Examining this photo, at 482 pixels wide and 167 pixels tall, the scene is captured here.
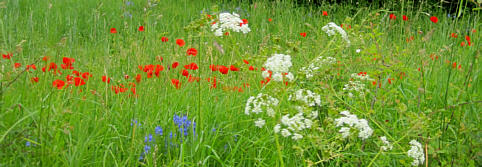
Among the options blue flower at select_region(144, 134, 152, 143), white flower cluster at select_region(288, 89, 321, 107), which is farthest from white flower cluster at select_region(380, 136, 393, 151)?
blue flower at select_region(144, 134, 152, 143)

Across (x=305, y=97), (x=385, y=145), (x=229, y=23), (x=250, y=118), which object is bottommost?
(x=250, y=118)

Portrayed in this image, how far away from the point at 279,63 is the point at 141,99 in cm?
96

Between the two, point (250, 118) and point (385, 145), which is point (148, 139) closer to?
point (250, 118)

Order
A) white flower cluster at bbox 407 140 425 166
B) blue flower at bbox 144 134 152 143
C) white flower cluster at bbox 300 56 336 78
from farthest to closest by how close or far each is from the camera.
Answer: blue flower at bbox 144 134 152 143
white flower cluster at bbox 300 56 336 78
white flower cluster at bbox 407 140 425 166

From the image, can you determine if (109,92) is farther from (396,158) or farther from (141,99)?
(396,158)

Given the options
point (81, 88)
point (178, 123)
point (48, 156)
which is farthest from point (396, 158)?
point (81, 88)

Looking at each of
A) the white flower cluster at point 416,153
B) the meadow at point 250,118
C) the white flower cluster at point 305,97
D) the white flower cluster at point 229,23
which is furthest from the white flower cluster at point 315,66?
the white flower cluster at point 416,153

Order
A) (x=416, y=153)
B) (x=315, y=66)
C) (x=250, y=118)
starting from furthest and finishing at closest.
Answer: (x=250, y=118) < (x=315, y=66) < (x=416, y=153)

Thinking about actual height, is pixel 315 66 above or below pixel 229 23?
below

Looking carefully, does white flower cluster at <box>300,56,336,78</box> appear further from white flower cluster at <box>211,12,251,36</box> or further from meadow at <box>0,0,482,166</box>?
white flower cluster at <box>211,12,251,36</box>

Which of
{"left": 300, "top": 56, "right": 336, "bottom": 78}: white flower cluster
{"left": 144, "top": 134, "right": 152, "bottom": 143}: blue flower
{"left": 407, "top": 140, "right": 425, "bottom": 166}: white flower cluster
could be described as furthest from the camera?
{"left": 144, "top": 134, "right": 152, "bottom": 143}: blue flower

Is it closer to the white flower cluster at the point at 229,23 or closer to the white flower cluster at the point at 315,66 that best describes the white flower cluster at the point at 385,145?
the white flower cluster at the point at 315,66

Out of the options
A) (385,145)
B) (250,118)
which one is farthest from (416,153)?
(250,118)

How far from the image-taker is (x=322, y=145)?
4.10 ft
